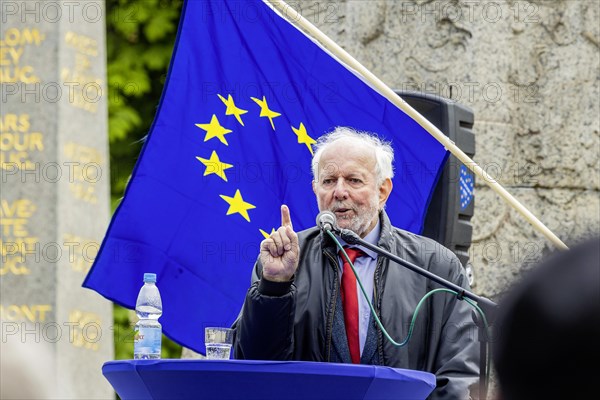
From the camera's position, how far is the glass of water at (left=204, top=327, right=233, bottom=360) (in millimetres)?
3527

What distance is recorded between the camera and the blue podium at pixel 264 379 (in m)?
2.85

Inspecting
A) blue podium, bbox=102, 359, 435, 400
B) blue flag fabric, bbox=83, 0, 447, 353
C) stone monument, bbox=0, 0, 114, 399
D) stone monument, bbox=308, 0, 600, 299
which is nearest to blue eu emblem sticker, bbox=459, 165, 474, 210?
blue flag fabric, bbox=83, 0, 447, 353

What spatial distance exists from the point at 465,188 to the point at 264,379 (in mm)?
2679

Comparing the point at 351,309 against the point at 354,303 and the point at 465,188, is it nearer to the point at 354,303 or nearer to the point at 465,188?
the point at 354,303

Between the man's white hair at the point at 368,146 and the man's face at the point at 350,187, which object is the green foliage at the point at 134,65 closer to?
the man's white hair at the point at 368,146

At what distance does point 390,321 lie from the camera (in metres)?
3.84

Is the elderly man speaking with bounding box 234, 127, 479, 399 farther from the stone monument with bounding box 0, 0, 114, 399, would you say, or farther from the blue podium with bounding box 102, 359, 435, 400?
the stone monument with bounding box 0, 0, 114, 399

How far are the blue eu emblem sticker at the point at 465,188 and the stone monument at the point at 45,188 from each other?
226cm

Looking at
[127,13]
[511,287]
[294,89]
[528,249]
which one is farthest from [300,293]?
[127,13]

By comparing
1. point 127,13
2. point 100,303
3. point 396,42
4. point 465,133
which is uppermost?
point 127,13

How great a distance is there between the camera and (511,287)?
96 cm

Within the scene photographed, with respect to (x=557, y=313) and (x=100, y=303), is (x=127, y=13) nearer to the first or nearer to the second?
(x=100, y=303)

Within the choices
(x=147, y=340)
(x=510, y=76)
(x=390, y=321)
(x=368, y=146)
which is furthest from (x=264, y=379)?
(x=510, y=76)

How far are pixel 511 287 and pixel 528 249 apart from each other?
17.2ft
